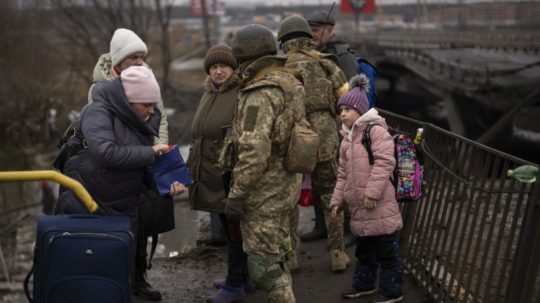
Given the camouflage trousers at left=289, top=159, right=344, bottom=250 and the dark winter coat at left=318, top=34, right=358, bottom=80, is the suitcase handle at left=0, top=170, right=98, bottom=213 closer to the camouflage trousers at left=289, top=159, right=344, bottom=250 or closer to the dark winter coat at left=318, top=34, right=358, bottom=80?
the camouflage trousers at left=289, top=159, right=344, bottom=250

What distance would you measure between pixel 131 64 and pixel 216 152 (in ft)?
→ 2.63

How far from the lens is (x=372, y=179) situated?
12.7 feet

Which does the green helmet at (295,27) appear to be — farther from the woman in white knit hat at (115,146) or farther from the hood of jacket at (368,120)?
the woman in white knit hat at (115,146)

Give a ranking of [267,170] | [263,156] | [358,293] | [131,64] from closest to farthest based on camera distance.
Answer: [263,156], [267,170], [131,64], [358,293]

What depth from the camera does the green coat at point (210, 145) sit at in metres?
4.27

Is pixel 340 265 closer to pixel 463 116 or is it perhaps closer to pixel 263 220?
pixel 263 220

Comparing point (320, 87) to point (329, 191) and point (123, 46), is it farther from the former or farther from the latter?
point (123, 46)

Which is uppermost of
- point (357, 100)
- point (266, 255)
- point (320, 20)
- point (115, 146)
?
point (320, 20)

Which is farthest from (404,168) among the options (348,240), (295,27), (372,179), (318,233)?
(318,233)

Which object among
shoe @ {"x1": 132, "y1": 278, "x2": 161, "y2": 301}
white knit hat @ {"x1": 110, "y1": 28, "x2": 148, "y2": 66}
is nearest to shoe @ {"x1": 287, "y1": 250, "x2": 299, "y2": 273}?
shoe @ {"x1": 132, "y1": 278, "x2": 161, "y2": 301}

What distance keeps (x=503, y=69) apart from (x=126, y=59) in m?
20.6

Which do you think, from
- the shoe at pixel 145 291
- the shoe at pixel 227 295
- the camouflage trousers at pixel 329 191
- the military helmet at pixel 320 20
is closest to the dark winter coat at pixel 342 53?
the military helmet at pixel 320 20

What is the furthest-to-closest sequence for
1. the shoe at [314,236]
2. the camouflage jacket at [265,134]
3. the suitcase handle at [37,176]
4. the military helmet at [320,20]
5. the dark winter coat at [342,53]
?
the shoe at [314,236] → the military helmet at [320,20] → the dark winter coat at [342,53] → the camouflage jacket at [265,134] → the suitcase handle at [37,176]

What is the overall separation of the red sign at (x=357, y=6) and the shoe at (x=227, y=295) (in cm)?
5810
